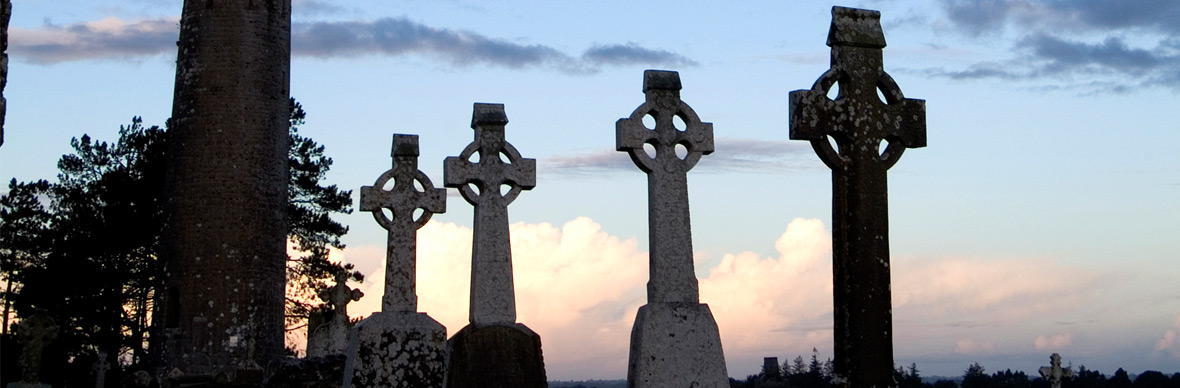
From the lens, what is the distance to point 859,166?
9.77 m

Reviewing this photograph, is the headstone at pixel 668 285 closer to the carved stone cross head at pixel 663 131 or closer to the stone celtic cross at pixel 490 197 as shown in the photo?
the carved stone cross head at pixel 663 131

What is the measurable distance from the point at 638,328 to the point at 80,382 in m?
24.8

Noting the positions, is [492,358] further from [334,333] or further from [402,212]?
[334,333]

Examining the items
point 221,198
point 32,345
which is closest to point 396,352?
point 32,345

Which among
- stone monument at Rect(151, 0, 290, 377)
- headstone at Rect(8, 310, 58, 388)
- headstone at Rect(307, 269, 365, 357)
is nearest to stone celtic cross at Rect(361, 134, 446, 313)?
headstone at Rect(307, 269, 365, 357)

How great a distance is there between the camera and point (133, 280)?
1428 inches

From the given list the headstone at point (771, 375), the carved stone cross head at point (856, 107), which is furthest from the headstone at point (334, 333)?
the carved stone cross head at point (856, 107)

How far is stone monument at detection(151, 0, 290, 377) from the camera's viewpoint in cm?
3066

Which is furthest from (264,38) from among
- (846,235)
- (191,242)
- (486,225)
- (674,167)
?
(846,235)

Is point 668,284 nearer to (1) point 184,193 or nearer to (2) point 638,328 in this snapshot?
(2) point 638,328

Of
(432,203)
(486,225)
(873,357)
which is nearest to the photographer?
(873,357)

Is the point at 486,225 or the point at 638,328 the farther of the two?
the point at 486,225

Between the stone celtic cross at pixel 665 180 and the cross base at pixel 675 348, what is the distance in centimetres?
12

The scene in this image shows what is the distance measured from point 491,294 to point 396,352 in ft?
8.30
